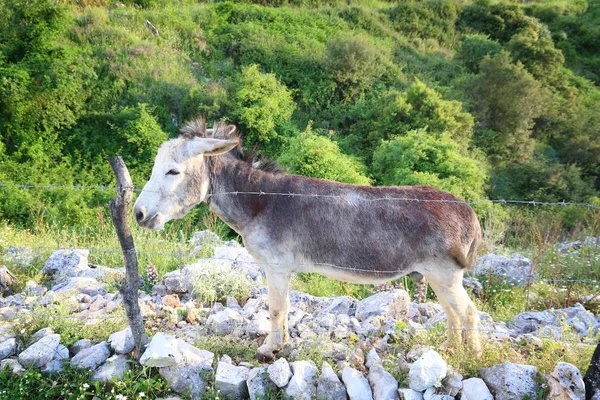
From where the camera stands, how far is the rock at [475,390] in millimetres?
4168

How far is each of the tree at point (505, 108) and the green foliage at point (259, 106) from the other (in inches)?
231

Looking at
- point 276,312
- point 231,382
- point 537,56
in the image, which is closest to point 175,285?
point 276,312

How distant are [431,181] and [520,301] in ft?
13.1

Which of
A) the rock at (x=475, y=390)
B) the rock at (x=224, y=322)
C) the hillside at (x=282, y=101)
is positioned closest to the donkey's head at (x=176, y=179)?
the rock at (x=224, y=322)

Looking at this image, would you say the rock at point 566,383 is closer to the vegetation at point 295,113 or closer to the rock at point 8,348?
the vegetation at point 295,113

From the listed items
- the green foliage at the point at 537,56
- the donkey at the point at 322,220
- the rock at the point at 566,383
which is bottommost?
the green foliage at the point at 537,56

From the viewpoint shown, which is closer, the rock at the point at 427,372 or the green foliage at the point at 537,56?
the rock at the point at 427,372

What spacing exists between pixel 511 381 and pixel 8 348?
4.21 m

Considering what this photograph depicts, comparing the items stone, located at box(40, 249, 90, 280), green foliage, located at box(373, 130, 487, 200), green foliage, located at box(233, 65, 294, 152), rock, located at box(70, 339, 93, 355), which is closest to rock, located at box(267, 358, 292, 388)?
rock, located at box(70, 339, 93, 355)

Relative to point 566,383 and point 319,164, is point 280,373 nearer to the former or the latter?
point 566,383

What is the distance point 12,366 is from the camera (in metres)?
4.67

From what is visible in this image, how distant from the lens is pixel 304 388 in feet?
14.2

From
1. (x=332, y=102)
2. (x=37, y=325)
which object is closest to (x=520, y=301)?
(x=37, y=325)

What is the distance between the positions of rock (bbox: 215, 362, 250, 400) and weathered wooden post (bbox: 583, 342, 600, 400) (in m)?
2.62
